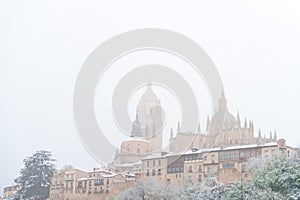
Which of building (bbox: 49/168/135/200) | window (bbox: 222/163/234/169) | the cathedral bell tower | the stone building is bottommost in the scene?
building (bbox: 49/168/135/200)

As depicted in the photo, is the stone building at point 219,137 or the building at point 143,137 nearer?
the stone building at point 219,137

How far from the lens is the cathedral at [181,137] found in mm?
70875

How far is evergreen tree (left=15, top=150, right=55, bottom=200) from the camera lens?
59.8m

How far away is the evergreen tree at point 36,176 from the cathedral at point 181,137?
1109 cm

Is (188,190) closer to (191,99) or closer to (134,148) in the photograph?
(191,99)

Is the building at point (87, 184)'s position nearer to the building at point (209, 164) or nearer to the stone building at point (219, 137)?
the building at point (209, 164)

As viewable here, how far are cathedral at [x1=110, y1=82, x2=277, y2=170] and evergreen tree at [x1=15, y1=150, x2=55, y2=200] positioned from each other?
11088 mm

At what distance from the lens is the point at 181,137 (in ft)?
240

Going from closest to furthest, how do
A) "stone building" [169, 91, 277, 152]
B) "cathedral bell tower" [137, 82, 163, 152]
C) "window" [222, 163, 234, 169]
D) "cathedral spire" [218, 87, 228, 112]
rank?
1. "window" [222, 163, 234, 169]
2. "stone building" [169, 91, 277, 152]
3. "cathedral spire" [218, 87, 228, 112]
4. "cathedral bell tower" [137, 82, 163, 152]

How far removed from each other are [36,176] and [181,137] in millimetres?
23880

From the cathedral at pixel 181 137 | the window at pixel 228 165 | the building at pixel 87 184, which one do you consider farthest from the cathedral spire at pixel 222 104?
the window at pixel 228 165

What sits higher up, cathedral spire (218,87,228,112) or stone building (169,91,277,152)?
cathedral spire (218,87,228,112)

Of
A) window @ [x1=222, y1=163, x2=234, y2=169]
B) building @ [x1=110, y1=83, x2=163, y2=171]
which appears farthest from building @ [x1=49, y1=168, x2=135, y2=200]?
window @ [x1=222, y1=163, x2=234, y2=169]

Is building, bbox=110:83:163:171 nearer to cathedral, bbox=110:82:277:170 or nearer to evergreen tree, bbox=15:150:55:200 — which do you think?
cathedral, bbox=110:82:277:170
